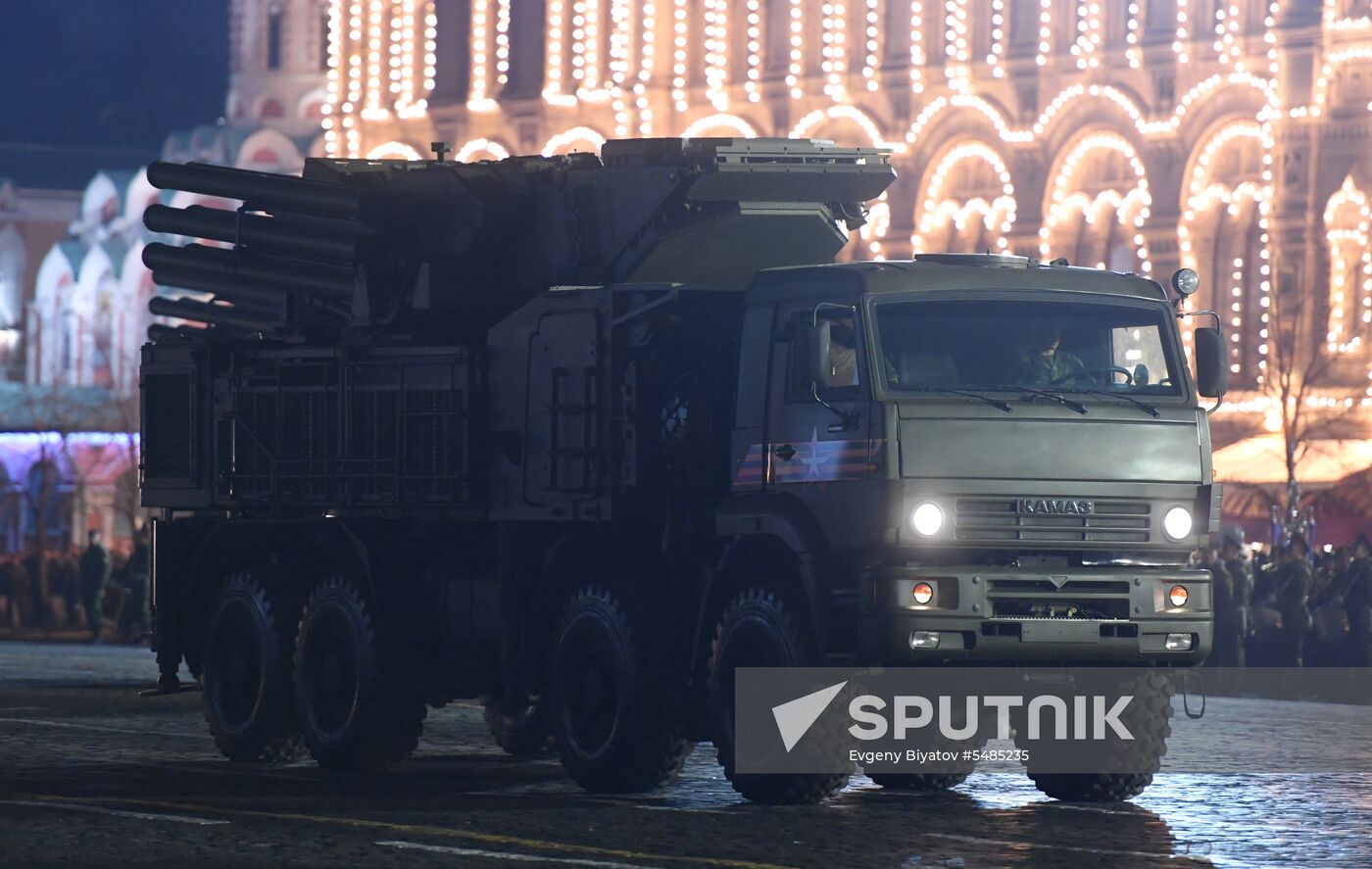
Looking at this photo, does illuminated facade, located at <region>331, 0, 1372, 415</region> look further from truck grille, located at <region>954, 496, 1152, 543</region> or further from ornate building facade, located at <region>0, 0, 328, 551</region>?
truck grille, located at <region>954, 496, 1152, 543</region>

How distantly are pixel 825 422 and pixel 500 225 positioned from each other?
387 centimetres

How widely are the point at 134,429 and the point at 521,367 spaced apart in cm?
5592

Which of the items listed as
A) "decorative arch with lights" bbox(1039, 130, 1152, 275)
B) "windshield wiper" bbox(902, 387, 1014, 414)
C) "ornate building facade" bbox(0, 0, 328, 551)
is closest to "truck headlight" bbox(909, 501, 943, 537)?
"windshield wiper" bbox(902, 387, 1014, 414)

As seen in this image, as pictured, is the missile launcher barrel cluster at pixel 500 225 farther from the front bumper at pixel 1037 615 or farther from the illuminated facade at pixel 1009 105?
the illuminated facade at pixel 1009 105

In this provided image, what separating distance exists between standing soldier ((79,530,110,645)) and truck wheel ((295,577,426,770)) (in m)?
21.3

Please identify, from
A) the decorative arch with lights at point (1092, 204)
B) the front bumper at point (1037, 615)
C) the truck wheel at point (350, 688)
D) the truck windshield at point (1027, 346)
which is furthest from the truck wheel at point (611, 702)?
the decorative arch with lights at point (1092, 204)

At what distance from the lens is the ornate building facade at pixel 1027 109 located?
4909cm

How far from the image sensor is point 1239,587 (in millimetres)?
27797

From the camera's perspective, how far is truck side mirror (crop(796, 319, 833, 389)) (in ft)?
45.3

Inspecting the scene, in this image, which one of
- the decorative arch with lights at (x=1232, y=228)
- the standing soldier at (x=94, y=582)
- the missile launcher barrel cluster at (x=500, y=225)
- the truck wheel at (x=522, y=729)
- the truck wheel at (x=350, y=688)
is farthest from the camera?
the decorative arch with lights at (x=1232, y=228)

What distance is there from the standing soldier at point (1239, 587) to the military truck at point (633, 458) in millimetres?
11533

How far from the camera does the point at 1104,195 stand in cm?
5359

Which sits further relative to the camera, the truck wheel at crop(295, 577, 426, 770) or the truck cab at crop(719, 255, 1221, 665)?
Result: the truck wheel at crop(295, 577, 426, 770)

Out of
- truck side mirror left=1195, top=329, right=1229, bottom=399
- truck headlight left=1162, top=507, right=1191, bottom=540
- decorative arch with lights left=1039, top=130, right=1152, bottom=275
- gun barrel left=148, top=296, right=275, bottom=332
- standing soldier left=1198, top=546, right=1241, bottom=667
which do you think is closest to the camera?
truck headlight left=1162, top=507, right=1191, bottom=540
